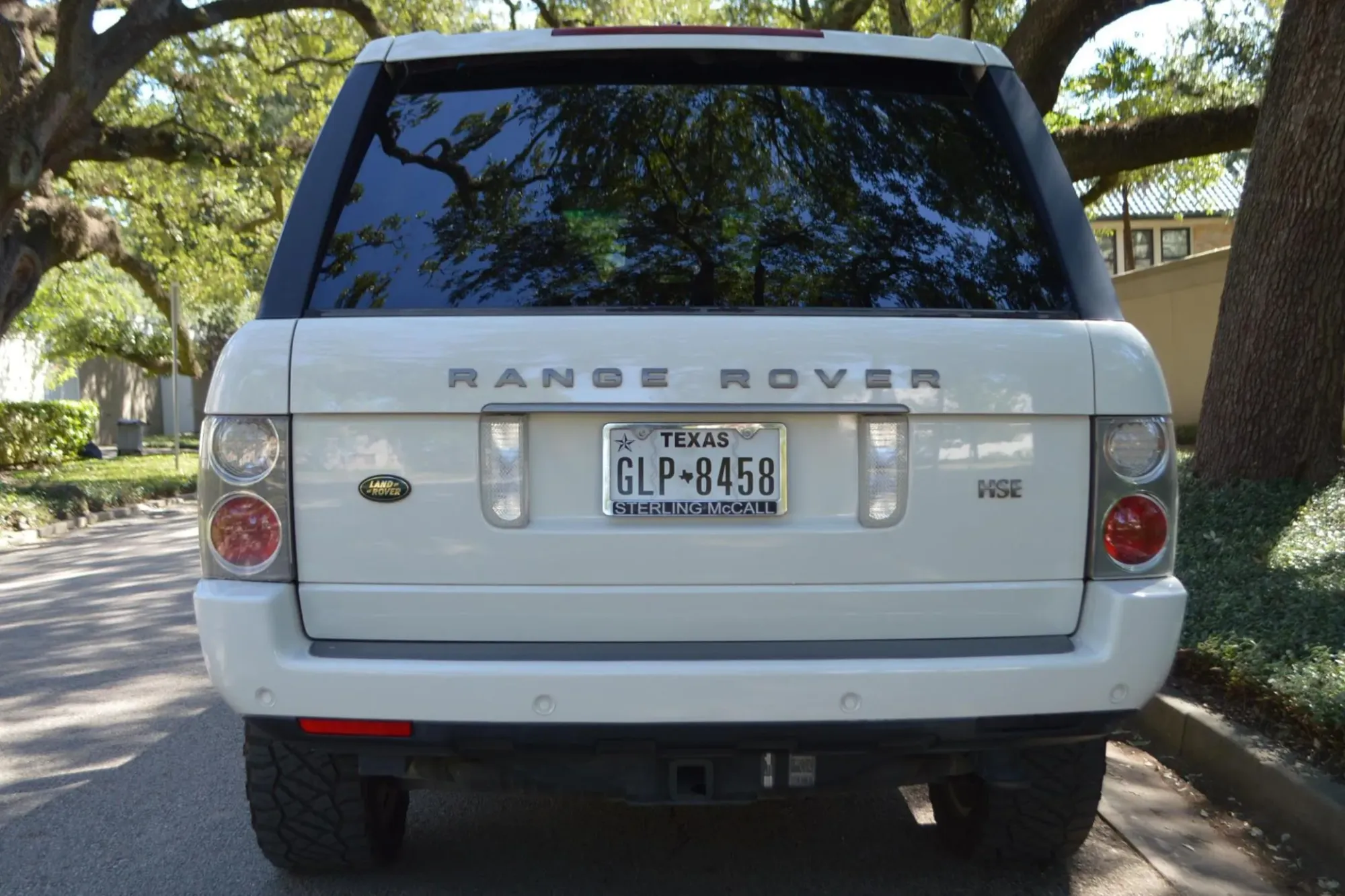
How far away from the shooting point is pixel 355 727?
2904 mm

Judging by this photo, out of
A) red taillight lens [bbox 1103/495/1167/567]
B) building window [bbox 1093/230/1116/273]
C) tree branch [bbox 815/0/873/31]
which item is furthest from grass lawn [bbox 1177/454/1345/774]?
building window [bbox 1093/230/1116/273]

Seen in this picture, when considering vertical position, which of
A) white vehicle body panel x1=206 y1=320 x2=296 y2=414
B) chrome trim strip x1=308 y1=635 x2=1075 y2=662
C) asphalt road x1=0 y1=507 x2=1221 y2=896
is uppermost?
white vehicle body panel x1=206 y1=320 x2=296 y2=414

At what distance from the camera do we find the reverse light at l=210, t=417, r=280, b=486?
2.93m

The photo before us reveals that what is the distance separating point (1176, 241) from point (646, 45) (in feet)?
140

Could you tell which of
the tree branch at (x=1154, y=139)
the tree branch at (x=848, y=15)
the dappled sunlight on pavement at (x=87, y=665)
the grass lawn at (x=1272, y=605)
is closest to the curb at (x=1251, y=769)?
the grass lawn at (x=1272, y=605)

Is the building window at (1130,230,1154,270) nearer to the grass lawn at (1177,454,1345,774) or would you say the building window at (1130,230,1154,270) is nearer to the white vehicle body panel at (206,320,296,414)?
the grass lawn at (1177,454,1345,774)

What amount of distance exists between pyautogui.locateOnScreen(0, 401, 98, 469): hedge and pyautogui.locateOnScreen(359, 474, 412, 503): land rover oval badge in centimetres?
2161

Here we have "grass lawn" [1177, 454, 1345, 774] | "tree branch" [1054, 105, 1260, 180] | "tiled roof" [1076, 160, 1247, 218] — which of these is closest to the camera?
"grass lawn" [1177, 454, 1345, 774]

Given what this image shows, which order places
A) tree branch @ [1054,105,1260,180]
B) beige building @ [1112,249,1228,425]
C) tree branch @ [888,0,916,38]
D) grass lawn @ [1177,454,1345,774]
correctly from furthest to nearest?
beige building @ [1112,249,1228,425]
tree branch @ [888,0,916,38]
tree branch @ [1054,105,1260,180]
grass lawn @ [1177,454,1345,774]

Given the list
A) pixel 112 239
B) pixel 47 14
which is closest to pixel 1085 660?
pixel 47 14

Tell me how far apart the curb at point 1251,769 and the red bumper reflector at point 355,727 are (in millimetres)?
2653

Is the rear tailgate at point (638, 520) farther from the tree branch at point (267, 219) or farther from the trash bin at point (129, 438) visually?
the trash bin at point (129, 438)

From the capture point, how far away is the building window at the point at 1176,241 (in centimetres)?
4259

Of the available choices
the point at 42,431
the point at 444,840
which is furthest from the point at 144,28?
the point at 444,840
